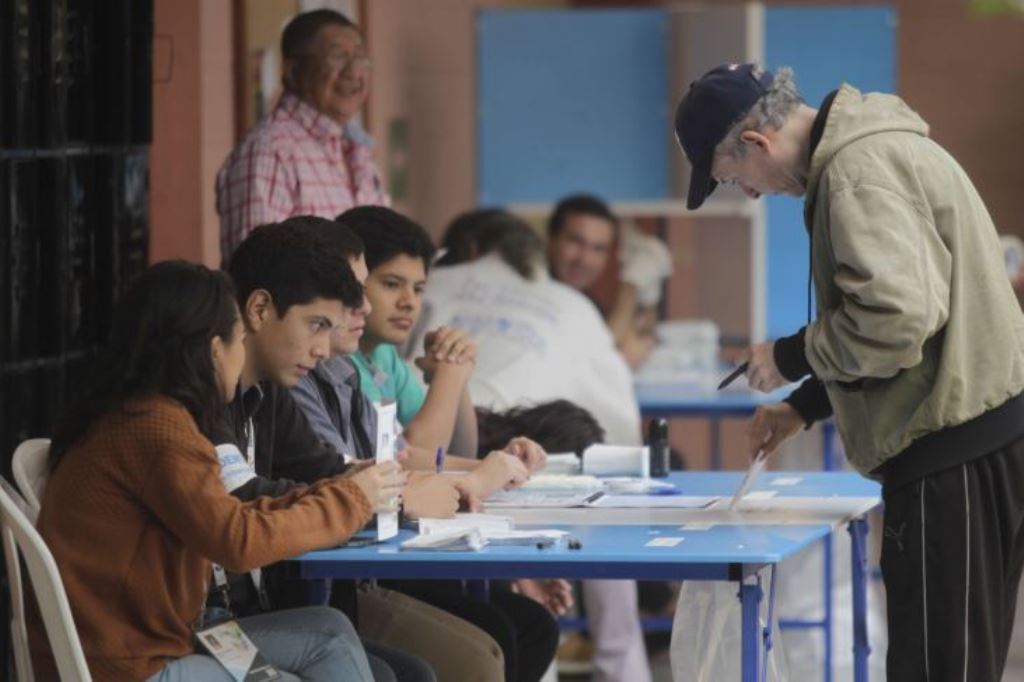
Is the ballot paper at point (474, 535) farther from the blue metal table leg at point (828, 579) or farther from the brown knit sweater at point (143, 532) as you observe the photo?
the blue metal table leg at point (828, 579)

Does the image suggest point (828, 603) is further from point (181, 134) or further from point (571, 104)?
point (571, 104)

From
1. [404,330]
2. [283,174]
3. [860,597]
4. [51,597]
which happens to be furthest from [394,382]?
[51,597]

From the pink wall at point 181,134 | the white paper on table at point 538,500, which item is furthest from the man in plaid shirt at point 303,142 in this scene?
the white paper on table at point 538,500

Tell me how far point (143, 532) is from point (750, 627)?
2.77ft

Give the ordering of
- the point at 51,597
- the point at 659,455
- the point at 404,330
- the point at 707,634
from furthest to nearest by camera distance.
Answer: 1. the point at 659,455
2. the point at 404,330
3. the point at 707,634
4. the point at 51,597

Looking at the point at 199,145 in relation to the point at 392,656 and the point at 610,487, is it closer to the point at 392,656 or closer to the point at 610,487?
the point at 610,487

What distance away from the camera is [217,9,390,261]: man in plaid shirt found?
4.49 metres

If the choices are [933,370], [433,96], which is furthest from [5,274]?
[433,96]

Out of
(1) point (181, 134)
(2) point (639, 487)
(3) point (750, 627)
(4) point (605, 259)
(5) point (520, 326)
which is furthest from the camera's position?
(4) point (605, 259)

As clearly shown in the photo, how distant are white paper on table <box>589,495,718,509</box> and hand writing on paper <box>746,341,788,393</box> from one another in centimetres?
39

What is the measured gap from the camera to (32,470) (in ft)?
9.97

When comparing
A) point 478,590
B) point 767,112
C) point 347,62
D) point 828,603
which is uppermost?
point 347,62

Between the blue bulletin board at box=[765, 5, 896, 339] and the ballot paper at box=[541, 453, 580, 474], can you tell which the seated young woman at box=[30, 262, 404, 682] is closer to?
the ballot paper at box=[541, 453, 580, 474]

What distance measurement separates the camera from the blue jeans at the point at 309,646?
2918mm
